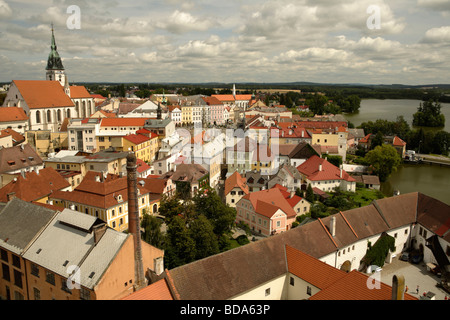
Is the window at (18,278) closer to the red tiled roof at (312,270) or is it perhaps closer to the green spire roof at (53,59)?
the red tiled roof at (312,270)

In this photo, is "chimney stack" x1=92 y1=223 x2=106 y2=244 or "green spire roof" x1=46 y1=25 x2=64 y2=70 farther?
"green spire roof" x1=46 y1=25 x2=64 y2=70

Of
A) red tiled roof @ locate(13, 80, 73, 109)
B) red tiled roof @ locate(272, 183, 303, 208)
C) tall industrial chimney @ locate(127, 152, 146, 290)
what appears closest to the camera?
tall industrial chimney @ locate(127, 152, 146, 290)

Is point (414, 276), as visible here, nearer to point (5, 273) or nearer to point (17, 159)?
point (5, 273)

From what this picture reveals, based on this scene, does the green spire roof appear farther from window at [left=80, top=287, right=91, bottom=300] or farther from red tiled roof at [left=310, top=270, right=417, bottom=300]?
red tiled roof at [left=310, top=270, right=417, bottom=300]

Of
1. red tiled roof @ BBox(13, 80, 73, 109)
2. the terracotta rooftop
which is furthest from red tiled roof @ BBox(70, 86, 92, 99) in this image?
the terracotta rooftop

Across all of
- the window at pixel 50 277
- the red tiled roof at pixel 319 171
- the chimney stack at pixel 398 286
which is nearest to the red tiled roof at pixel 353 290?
the chimney stack at pixel 398 286

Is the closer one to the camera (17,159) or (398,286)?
(398,286)

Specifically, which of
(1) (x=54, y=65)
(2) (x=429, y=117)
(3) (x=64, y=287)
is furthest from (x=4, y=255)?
(2) (x=429, y=117)
